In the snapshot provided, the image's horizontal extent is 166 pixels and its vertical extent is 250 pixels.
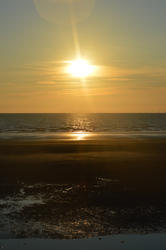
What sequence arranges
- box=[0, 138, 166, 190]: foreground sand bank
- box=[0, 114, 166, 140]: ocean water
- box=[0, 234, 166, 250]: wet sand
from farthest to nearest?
box=[0, 114, 166, 140]: ocean water, box=[0, 138, 166, 190]: foreground sand bank, box=[0, 234, 166, 250]: wet sand

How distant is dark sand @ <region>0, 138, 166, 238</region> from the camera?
963 centimetres

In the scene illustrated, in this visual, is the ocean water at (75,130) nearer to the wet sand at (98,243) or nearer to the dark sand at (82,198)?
the dark sand at (82,198)

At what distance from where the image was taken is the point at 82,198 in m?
12.9

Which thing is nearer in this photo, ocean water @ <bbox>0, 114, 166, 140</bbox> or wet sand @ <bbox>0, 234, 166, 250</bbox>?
wet sand @ <bbox>0, 234, 166, 250</bbox>

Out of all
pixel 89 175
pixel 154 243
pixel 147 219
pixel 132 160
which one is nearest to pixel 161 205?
pixel 147 219

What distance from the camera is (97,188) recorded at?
14.5 metres

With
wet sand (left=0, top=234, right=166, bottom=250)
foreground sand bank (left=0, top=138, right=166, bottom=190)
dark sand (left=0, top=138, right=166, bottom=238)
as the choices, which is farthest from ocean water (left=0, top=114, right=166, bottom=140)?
wet sand (left=0, top=234, right=166, bottom=250)

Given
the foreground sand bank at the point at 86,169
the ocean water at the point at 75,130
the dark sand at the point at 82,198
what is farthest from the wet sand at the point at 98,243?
the ocean water at the point at 75,130

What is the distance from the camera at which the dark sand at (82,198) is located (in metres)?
9.63

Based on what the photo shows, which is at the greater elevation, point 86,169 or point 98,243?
point 86,169

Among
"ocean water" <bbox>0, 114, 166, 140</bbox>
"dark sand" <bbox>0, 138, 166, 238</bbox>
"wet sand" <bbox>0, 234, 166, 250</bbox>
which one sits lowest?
"wet sand" <bbox>0, 234, 166, 250</bbox>

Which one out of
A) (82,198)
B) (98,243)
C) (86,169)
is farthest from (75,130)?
(98,243)

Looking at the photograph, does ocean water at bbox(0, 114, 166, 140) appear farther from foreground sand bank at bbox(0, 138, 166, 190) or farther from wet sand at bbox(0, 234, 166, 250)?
wet sand at bbox(0, 234, 166, 250)

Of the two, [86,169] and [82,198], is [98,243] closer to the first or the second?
[82,198]
